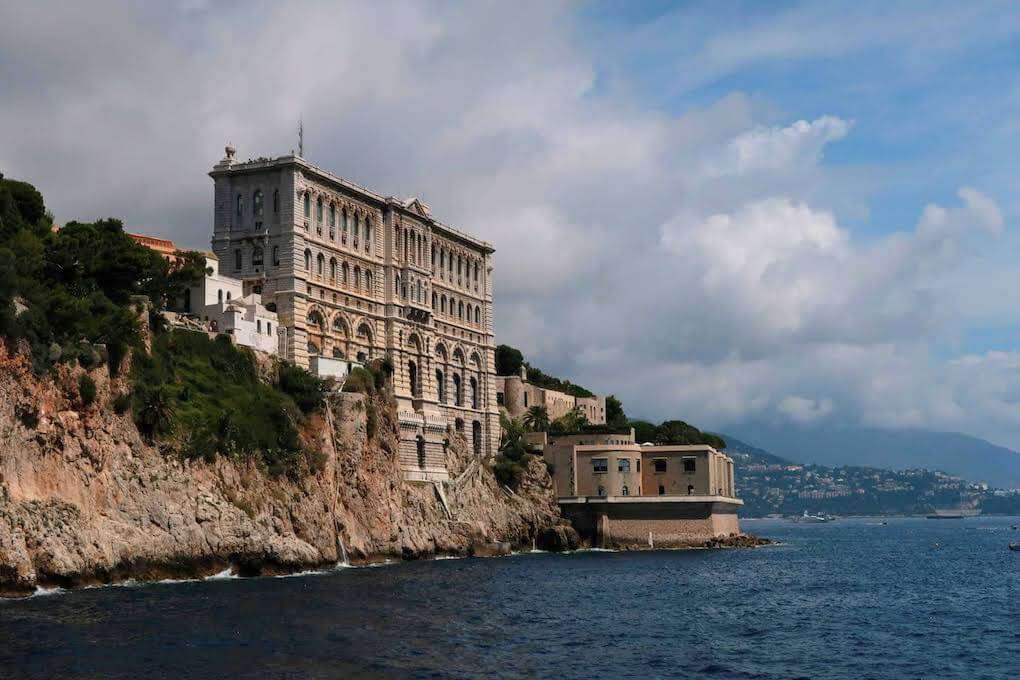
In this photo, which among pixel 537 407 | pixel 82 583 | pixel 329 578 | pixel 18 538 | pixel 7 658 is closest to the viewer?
pixel 7 658

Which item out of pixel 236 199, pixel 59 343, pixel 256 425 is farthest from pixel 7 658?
pixel 236 199

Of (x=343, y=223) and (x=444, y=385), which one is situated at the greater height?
(x=343, y=223)

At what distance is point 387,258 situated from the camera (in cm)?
11369

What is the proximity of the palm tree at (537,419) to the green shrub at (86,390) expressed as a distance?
2604 inches

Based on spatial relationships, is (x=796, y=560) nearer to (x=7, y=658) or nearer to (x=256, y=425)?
(x=256, y=425)

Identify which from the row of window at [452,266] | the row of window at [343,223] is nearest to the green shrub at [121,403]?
the row of window at [343,223]

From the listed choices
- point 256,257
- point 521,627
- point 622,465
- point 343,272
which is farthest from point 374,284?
point 521,627

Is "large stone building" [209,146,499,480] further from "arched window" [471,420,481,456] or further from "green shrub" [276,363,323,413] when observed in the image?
"green shrub" [276,363,323,413]

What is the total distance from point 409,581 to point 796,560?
4236 cm

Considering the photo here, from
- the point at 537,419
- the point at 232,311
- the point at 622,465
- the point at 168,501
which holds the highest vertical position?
the point at 232,311

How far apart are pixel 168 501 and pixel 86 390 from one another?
306 inches

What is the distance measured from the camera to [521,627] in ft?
188

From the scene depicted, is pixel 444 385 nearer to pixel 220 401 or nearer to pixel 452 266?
pixel 452 266

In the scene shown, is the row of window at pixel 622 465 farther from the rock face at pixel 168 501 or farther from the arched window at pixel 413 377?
the rock face at pixel 168 501
